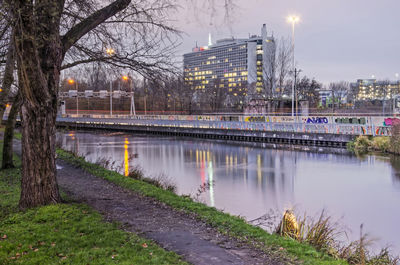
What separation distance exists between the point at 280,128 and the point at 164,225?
1356 inches

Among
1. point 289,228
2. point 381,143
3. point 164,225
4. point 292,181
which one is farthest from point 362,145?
point 164,225

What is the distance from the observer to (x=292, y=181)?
839 inches

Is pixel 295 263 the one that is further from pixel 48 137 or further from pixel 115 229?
pixel 48 137

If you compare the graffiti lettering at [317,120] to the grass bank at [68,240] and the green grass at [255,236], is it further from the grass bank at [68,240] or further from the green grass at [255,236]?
the grass bank at [68,240]

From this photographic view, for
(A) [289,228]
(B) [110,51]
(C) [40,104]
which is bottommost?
(A) [289,228]

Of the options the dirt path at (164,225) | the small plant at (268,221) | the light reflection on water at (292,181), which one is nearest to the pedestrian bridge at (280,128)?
the light reflection on water at (292,181)

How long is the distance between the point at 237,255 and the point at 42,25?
20.7 ft

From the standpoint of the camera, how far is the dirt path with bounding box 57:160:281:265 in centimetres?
674

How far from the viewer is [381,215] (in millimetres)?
14391

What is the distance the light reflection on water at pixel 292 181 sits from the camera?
48.1 ft

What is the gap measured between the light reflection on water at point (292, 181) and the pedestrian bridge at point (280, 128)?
15.6ft

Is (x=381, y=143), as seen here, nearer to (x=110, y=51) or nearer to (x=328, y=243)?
(x=328, y=243)

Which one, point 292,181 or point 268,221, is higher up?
point 268,221

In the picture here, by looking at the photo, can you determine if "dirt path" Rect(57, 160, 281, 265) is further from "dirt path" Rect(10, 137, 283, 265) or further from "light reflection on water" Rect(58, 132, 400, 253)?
"light reflection on water" Rect(58, 132, 400, 253)
